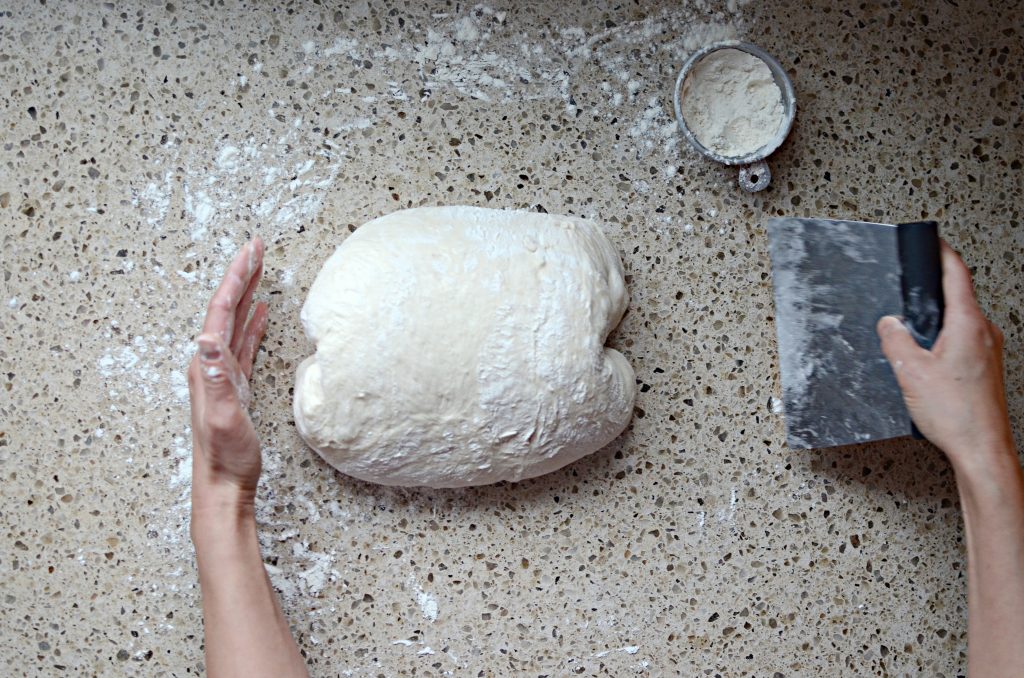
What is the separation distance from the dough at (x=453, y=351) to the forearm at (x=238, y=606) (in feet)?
0.57

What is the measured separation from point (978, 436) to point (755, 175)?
1.67 ft

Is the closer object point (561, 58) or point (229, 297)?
point (229, 297)

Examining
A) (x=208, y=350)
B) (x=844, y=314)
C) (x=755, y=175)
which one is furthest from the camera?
(x=755, y=175)

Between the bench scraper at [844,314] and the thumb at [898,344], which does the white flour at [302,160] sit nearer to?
the bench scraper at [844,314]

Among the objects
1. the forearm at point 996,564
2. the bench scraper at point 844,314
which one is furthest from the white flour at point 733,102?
the forearm at point 996,564

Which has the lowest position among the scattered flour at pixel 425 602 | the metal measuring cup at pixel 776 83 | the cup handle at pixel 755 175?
the scattered flour at pixel 425 602

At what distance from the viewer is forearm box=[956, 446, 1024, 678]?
3.65 ft

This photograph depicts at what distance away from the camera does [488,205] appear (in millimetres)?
1241

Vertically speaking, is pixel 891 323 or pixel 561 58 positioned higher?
pixel 561 58

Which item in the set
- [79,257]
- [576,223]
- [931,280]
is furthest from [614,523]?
[79,257]

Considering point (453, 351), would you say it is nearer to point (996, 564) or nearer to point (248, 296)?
point (248, 296)

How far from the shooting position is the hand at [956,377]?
1110 millimetres

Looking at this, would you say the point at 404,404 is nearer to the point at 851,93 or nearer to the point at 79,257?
the point at 79,257

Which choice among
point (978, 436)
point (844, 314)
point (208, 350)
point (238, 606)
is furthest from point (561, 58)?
point (238, 606)
